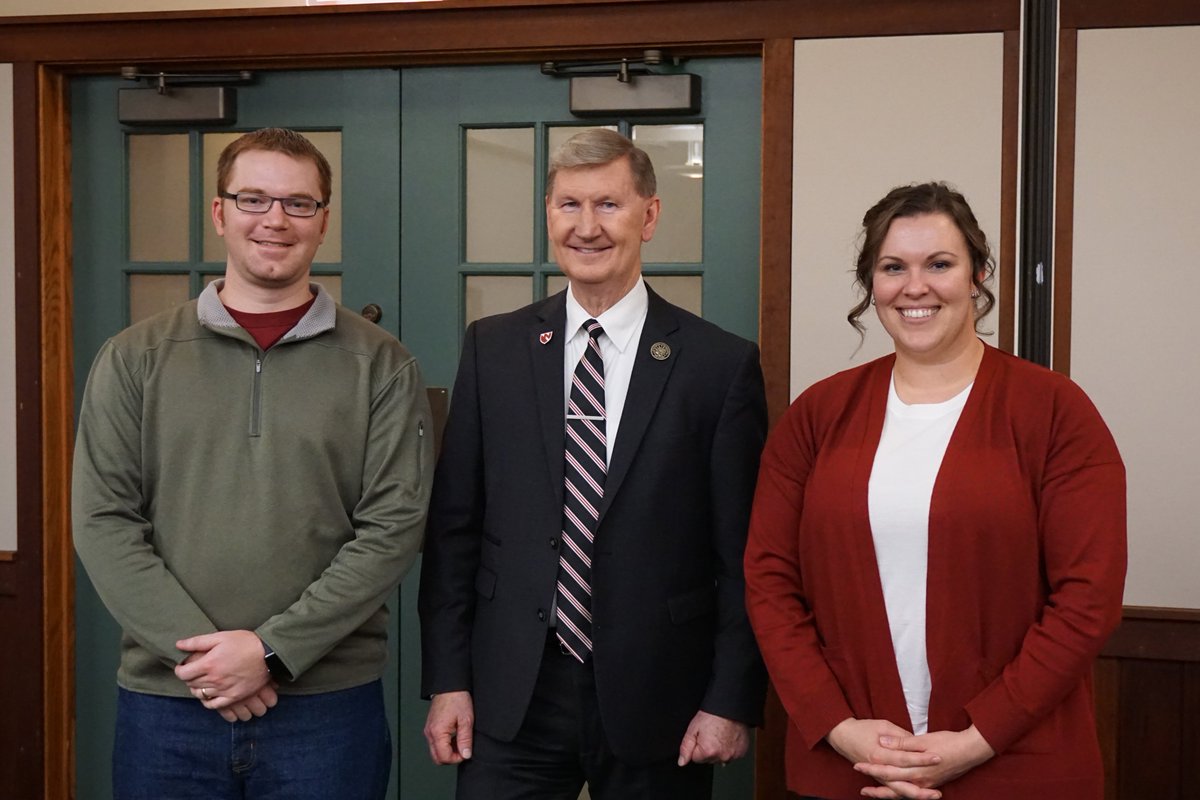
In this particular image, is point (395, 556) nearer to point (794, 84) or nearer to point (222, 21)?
point (794, 84)

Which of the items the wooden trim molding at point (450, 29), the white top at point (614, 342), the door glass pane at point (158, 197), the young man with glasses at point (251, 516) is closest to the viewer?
the young man with glasses at point (251, 516)

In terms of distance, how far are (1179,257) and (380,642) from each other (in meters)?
1.91

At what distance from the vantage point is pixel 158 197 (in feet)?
10.8

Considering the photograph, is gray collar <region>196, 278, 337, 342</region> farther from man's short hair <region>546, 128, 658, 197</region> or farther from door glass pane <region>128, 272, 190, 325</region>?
door glass pane <region>128, 272, 190, 325</region>

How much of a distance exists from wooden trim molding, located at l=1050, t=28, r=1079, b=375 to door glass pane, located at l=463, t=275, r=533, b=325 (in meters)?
1.24

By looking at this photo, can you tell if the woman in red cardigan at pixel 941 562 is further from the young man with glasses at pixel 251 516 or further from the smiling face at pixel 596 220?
the young man with glasses at pixel 251 516

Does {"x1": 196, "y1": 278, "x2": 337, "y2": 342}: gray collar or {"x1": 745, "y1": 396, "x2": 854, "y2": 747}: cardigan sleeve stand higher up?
{"x1": 196, "y1": 278, "x2": 337, "y2": 342}: gray collar

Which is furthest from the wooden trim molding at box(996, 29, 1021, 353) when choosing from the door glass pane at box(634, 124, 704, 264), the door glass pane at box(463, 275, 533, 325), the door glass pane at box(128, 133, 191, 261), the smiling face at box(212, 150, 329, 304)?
the door glass pane at box(128, 133, 191, 261)

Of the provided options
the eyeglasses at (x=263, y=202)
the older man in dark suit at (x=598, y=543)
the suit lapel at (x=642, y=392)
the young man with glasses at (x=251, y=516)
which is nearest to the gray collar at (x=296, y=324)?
the young man with glasses at (x=251, y=516)

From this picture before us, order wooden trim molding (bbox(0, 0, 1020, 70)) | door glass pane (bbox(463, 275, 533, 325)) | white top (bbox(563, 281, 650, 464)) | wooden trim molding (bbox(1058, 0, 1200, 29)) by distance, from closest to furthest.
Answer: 1. white top (bbox(563, 281, 650, 464))
2. wooden trim molding (bbox(1058, 0, 1200, 29))
3. wooden trim molding (bbox(0, 0, 1020, 70))
4. door glass pane (bbox(463, 275, 533, 325))

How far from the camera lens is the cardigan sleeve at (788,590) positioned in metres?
1.77

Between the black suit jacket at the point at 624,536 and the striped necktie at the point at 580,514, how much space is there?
0.02 m

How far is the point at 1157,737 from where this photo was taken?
9.30ft

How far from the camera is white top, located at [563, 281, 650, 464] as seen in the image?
2.00 m
